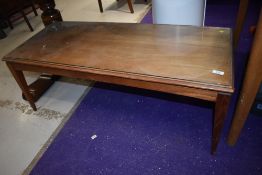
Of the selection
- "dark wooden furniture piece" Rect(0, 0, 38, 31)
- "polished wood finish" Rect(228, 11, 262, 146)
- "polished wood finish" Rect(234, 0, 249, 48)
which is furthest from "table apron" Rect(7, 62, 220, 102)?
"dark wooden furniture piece" Rect(0, 0, 38, 31)

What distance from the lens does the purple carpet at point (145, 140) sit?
3.70ft

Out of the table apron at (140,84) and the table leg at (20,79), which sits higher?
the table apron at (140,84)

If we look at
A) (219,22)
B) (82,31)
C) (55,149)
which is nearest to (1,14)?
(82,31)

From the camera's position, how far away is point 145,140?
1276 mm

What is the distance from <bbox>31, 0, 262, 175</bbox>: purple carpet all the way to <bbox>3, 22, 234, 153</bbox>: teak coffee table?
0.45 feet

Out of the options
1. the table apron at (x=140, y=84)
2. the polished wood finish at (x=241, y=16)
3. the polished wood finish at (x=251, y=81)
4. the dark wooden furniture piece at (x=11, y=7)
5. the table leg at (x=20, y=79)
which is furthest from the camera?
the dark wooden furniture piece at (x=11, y=7)

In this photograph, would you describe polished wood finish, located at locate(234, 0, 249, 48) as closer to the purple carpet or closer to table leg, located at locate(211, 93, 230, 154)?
the purple carpet

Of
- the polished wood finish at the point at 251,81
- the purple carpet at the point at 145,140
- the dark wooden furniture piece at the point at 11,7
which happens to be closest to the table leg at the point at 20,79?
the purple carpet at the point at 145,140

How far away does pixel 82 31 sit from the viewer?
1506mm

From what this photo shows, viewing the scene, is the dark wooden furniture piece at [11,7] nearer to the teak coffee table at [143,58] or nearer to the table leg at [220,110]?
the teak coffee table at [143,58]

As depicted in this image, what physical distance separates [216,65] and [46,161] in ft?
3.57

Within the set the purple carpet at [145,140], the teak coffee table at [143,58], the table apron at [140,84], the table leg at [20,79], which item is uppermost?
the teak coffee table at [143,58]

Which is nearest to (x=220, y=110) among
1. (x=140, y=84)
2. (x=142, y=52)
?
(x=140, y=84)

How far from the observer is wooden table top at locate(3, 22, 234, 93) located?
0.97 metres
